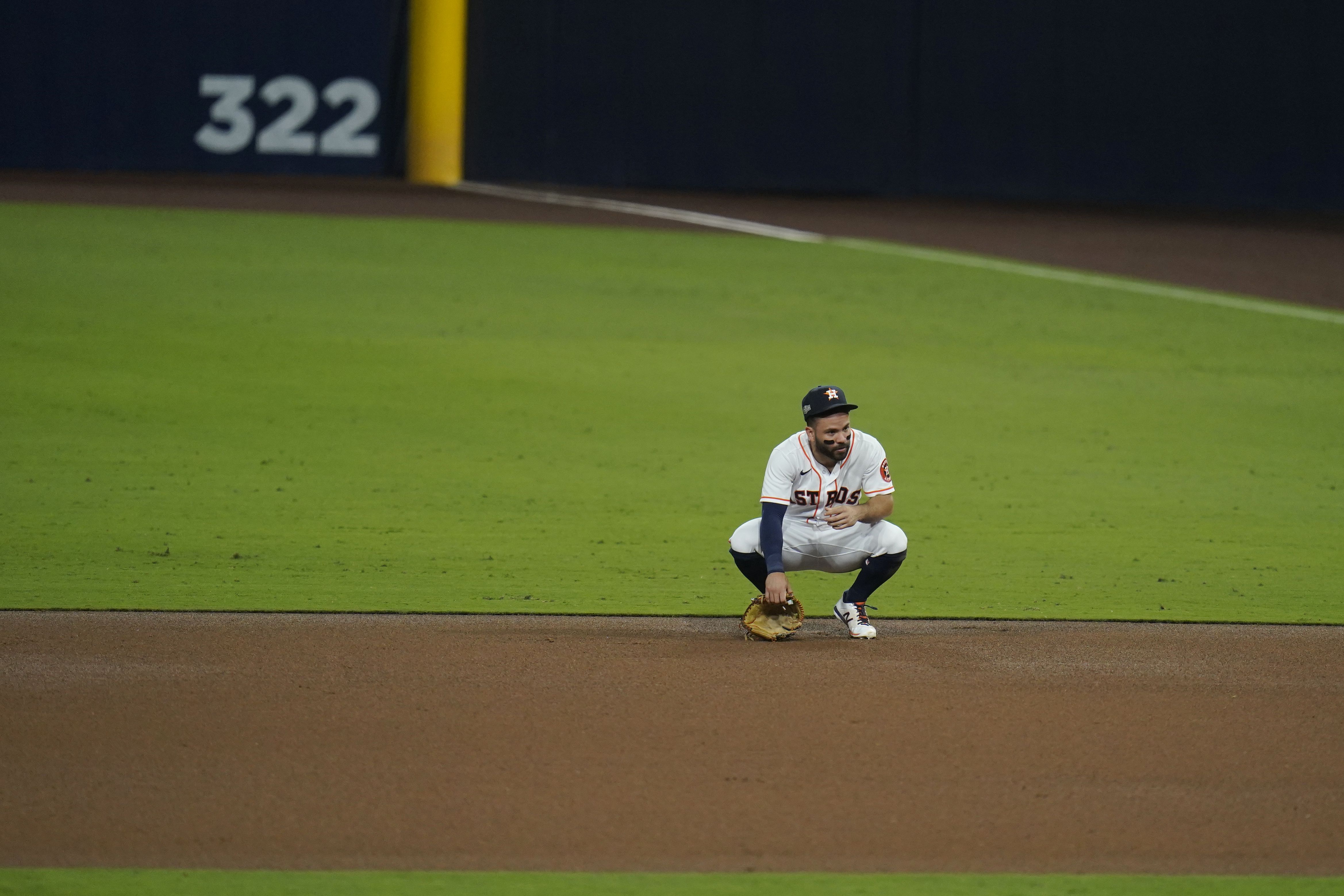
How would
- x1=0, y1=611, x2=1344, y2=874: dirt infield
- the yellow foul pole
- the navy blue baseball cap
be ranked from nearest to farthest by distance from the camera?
1. x1=0, y1=611, x2=1344, y2=874: dirt infield
2. the navy blue baseball cap
3. the yellow foul pole

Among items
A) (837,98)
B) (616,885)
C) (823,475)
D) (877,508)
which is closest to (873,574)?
(877,508)

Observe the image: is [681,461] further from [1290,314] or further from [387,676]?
[1290,314]

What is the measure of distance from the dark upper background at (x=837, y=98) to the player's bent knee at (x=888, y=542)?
1997 centimetres

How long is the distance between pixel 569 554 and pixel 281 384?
4.99m

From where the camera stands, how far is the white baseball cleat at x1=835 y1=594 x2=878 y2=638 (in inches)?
257

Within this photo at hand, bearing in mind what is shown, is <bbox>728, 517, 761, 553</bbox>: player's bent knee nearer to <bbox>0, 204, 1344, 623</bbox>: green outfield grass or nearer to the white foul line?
<bbox>0, 204, 1344, 623</bbox>: green outfield grass

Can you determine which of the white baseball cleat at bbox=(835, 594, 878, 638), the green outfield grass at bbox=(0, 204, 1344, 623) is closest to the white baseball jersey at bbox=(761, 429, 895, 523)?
the white baseball cleat at bbox=(835, 594, 878, 638)

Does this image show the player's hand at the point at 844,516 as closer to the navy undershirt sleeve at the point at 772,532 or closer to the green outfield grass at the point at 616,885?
the navy undershirt sleeve at the point at 772,532

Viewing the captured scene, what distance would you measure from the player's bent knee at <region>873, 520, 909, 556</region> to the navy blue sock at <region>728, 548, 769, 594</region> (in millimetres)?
429

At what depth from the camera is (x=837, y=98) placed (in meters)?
25.7

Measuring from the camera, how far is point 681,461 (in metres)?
10.5

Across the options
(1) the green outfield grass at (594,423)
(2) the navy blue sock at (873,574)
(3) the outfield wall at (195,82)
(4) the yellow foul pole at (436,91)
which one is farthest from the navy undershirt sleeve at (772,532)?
(4) the yellow foul pole at (436,91)

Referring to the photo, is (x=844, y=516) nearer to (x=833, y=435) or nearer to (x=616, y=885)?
(x=833, y=435)

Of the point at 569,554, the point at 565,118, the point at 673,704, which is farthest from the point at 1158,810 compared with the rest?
the point at 565,118
